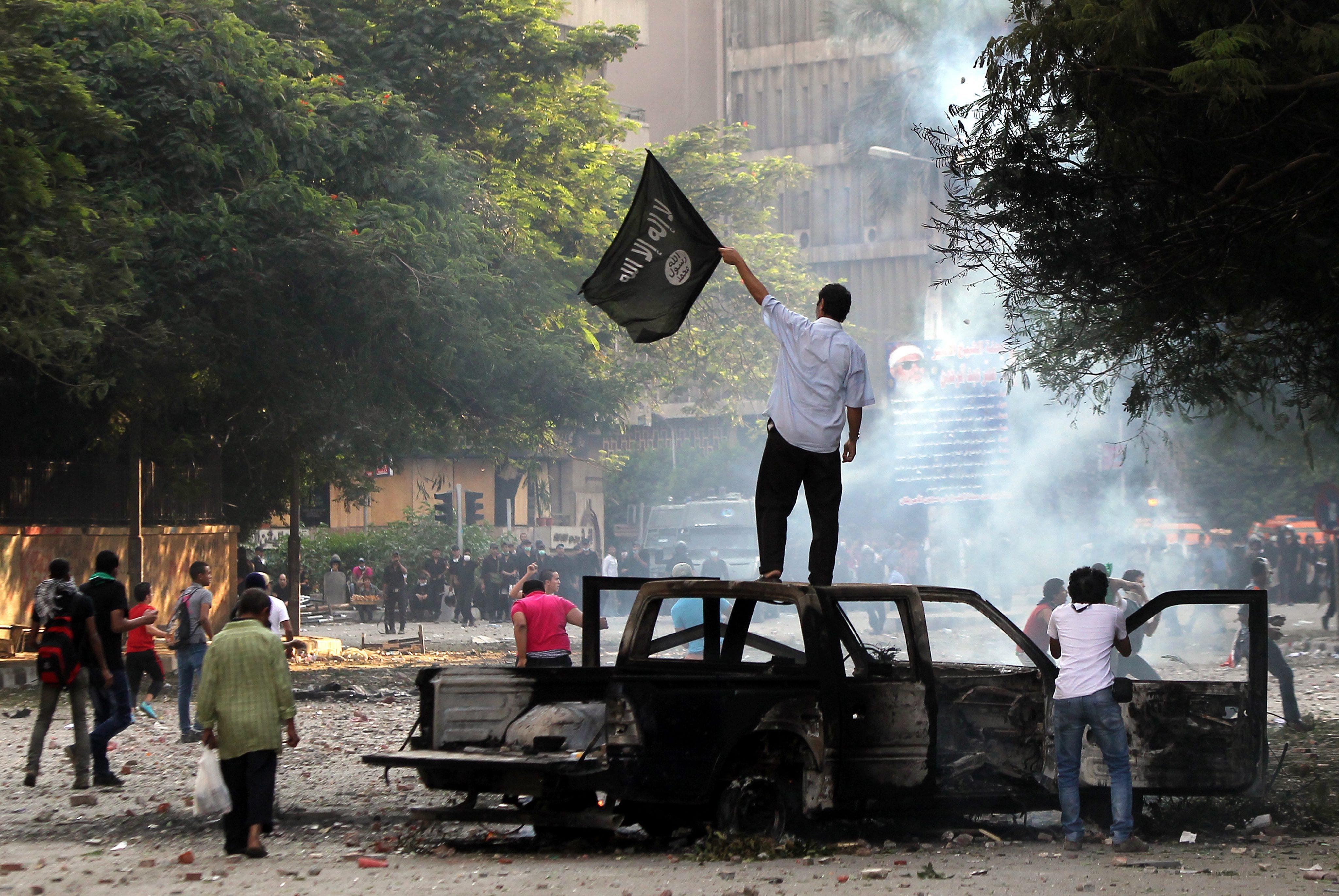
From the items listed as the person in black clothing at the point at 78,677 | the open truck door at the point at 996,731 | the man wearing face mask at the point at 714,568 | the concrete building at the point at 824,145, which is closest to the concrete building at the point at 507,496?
the man wearing face mask at the point at 714,568

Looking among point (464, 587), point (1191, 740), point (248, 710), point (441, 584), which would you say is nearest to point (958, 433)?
point (464, 587)

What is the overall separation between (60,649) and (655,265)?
16.5 feet

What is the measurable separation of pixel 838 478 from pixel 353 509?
50.1 m

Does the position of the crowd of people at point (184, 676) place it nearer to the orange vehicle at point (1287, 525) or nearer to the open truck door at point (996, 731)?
the open truck door at point (996, 731)

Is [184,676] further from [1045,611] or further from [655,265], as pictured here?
[1045,611]

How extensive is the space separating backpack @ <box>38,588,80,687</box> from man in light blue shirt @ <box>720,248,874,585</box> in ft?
16.9

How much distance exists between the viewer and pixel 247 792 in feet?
26.1

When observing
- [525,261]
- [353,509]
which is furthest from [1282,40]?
[353,509]

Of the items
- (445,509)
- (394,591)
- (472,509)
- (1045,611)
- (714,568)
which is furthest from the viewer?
(472,509)

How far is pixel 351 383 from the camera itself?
2167 centimetres

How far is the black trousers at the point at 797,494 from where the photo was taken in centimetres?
805

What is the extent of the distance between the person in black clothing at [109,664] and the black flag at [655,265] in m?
4.48

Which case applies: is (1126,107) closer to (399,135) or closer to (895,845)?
(895,845)

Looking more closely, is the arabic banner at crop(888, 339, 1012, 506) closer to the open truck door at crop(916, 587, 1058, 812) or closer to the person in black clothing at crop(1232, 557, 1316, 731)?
the person in black clothing at crop(1232, 557, 1316, 731)
